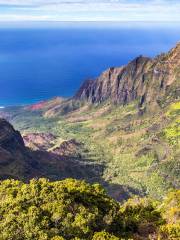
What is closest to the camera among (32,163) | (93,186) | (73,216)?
(73,216)

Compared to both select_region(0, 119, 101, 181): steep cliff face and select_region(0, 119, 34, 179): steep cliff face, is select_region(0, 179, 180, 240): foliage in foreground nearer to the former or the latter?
select_region(0, 119, 34, 179): steep cliff face

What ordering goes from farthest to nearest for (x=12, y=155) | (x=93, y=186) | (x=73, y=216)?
(x=12, y=155) < (x=93, y=186) < (x=73, y=216)

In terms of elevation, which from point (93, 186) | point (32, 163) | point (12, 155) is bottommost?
point (32, 163)

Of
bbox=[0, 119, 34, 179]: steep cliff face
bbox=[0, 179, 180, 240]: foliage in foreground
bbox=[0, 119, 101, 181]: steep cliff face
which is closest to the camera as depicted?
bbox=[0, 179, 180, 240]: foliage in foreground

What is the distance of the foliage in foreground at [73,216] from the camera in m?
38.8

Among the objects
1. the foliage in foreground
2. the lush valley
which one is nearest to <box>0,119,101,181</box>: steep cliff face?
the lush valley

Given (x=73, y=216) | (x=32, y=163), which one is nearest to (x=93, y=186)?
(x=73, y=216)

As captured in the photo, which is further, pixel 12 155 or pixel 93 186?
pixel 12 155

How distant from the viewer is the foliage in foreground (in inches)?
1528

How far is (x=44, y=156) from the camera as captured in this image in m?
166

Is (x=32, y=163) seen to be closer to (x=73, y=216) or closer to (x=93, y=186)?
(x=93, y=186)

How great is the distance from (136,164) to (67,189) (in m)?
134

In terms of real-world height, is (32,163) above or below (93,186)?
below

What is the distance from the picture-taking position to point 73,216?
40938 millimetres
